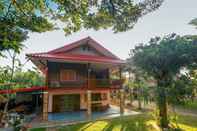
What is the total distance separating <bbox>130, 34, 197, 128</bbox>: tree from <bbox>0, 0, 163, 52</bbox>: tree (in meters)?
3.56

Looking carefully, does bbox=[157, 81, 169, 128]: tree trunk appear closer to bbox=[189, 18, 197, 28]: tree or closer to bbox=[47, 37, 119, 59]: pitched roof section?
bbox=[189, 18, 197, 28]: tree

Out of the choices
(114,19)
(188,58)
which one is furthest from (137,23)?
(188,58)

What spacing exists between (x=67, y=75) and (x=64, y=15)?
40.6 ft

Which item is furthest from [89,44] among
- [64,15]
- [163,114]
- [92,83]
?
[64,15]

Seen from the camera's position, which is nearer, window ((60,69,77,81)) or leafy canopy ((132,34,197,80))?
leafy canopy ((132,34,197,80))

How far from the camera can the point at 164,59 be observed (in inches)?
380

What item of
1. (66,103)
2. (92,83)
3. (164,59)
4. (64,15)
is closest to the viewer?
(64,15)

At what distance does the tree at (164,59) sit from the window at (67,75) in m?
9.33

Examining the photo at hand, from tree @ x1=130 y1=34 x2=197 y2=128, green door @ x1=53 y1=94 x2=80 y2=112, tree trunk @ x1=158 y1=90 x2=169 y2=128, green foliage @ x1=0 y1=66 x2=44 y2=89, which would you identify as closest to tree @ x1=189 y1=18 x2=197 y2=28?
tree @ x1=130 y1=34 x2=197 y2=128

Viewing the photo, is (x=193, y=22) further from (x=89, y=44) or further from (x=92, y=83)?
(x=92, y=83)

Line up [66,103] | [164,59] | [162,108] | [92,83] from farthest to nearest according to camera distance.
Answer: [66,103] → [92,83] → [162,108] → [164,59]

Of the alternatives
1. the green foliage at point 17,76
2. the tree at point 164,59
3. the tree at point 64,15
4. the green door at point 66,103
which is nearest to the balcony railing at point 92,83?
the green door at point 66,103

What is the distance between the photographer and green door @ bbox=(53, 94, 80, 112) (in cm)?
1702

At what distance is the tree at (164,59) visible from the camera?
30.9ft
